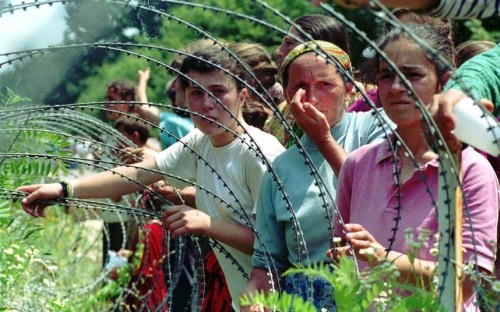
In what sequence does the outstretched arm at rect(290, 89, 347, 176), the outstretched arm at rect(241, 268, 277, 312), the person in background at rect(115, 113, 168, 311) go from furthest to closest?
the person in background at rect(115, 113, 168, 311), the outstretched arm at rect(241, 268, 277, 312), the outstretched arm at rect(290, 89, 347, 176)

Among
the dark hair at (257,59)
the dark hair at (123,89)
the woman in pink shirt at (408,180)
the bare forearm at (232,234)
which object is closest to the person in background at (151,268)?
the dark hair at (257,59)

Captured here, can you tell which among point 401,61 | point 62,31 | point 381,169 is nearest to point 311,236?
point 381,169

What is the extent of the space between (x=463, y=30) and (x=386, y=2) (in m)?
7.25

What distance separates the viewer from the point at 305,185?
397 centimetres

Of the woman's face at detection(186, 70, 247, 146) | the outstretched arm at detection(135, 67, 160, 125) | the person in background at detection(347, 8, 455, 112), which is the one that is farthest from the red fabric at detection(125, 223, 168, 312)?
the person in background at detection(347, 8, 455, 112)

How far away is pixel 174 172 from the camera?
4984mm

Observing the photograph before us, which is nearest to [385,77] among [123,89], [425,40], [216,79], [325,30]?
A: [425,40]

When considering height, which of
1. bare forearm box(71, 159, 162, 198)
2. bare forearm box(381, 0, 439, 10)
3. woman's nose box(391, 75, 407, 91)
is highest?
bare forearm box(71, 159, 162, 198)

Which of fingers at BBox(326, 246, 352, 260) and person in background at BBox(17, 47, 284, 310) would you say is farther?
person in background at BBox(17, 47, 284, 310)

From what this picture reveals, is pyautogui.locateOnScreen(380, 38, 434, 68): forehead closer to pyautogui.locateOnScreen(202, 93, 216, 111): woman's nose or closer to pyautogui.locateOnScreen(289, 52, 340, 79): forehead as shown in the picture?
pyautogui.locateOnScreen(289, 52, 340, 79): forehead

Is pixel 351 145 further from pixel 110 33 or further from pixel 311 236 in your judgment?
pixel 110 33

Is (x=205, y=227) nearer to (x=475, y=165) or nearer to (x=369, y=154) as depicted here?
(x=369, y=154)

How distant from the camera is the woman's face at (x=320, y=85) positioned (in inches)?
159

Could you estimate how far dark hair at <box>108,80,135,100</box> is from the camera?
931 centimetres
